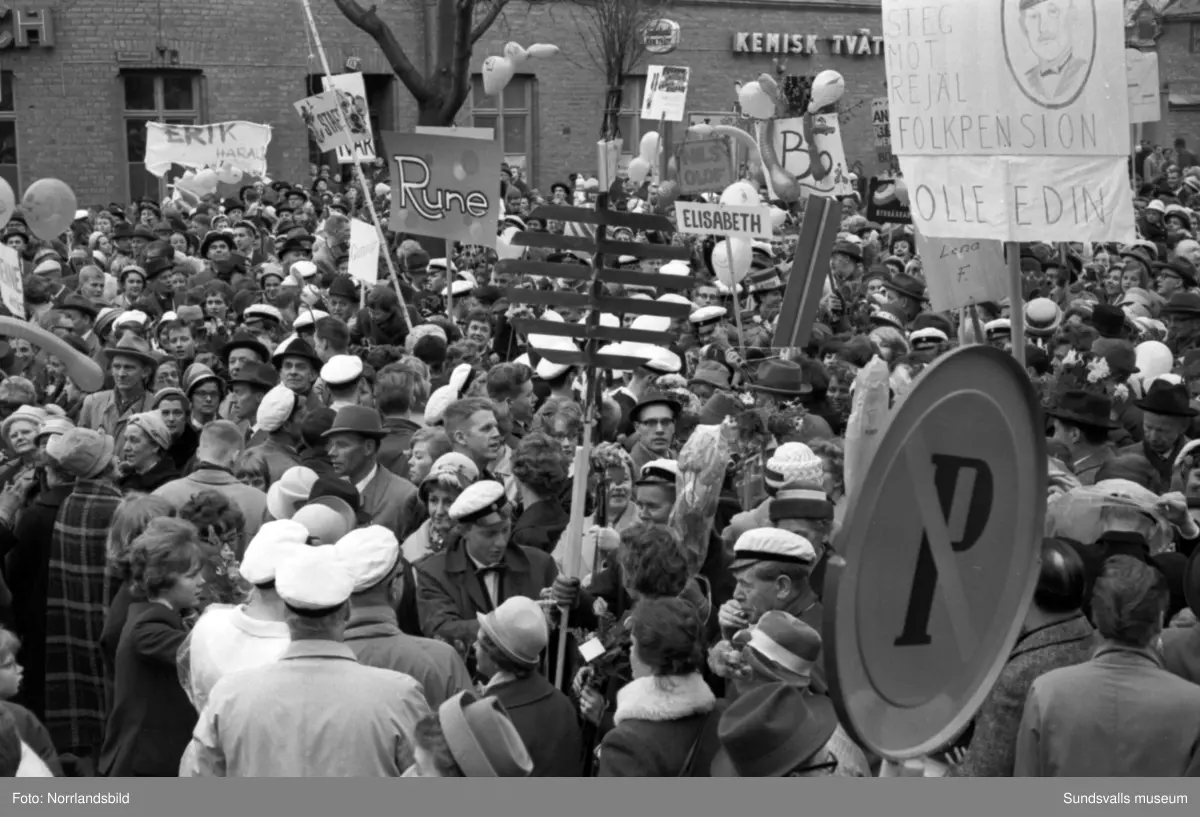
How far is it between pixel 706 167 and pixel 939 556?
42.7ft

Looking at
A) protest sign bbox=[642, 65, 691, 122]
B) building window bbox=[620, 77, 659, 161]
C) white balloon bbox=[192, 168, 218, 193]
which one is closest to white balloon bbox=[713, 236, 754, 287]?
protest sign bbox=[642, 65, 691, 122]

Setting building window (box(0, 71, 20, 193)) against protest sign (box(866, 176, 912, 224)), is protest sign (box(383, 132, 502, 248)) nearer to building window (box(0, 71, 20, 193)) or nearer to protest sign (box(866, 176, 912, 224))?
protest sign (box(866, 176, 912, 224))

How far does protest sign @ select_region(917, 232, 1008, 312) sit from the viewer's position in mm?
8513

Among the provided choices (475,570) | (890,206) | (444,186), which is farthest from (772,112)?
(475,570)

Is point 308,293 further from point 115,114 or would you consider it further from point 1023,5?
point 115,114

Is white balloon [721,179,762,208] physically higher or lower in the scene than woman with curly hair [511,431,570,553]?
higher

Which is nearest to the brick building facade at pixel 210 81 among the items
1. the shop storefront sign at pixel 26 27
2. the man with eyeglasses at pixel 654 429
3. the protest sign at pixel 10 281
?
the shop storefront sign at pixel 26 27

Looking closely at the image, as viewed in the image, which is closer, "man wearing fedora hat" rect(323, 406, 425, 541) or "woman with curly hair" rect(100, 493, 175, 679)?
"woman with curly hair" rect(100, 493, 175, 679)

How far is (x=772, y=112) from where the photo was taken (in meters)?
18.8

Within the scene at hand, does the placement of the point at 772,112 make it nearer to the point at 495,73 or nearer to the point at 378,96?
the point at 495,73

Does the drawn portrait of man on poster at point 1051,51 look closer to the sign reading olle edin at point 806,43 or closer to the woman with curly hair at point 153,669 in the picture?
the woman with curly hair at point 153,669

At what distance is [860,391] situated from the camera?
20.1 feet

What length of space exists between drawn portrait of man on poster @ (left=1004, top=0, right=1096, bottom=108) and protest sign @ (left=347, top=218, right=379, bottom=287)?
7.22 m
